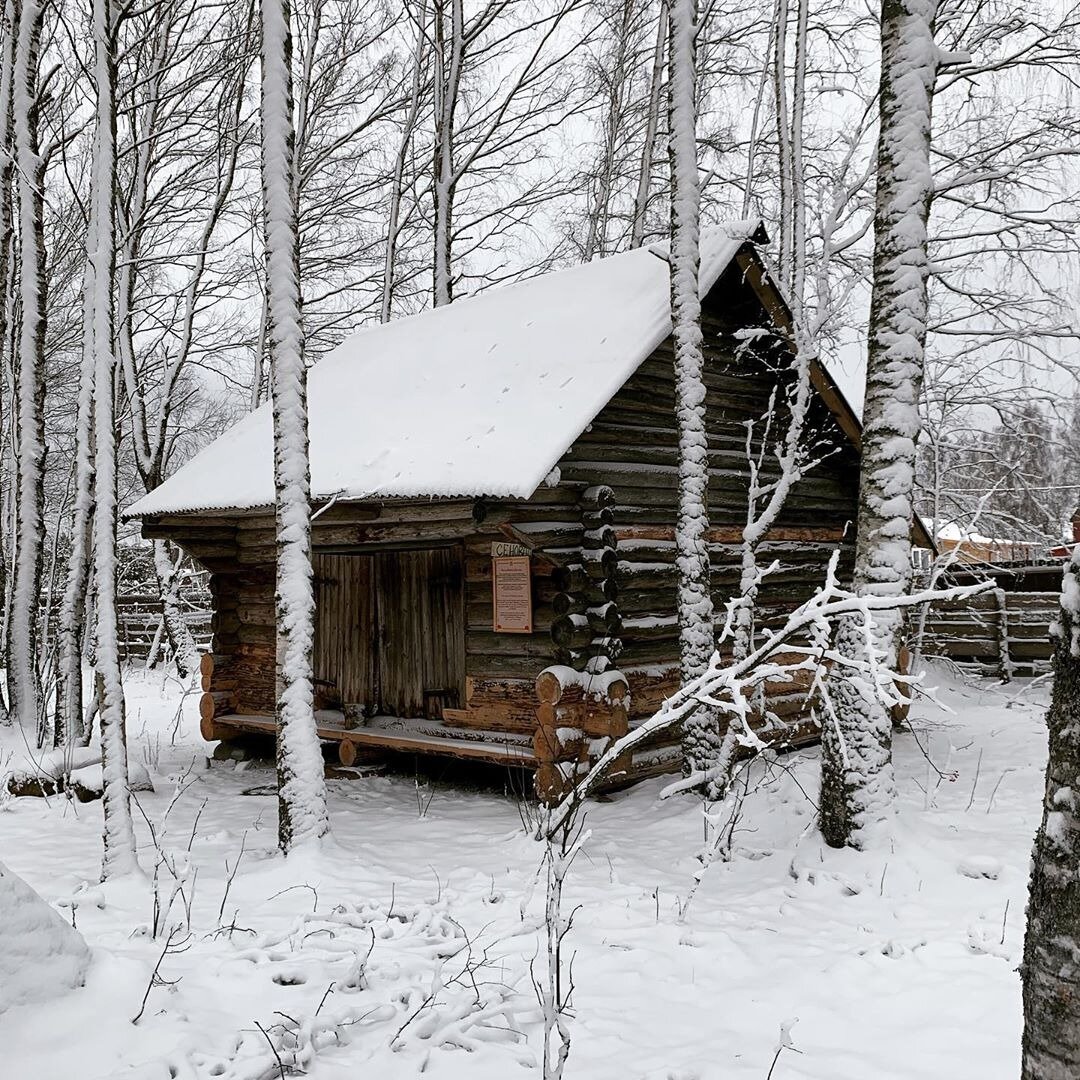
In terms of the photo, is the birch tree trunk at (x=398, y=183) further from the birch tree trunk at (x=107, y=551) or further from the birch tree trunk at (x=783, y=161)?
the birch tree trunk at (x=107, y=551)

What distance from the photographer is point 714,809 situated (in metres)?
6.76

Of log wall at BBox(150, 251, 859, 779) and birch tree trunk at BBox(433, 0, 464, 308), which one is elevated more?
birch tree trunk at BBox(433, 0, 464, 308)

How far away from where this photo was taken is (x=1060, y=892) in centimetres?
171

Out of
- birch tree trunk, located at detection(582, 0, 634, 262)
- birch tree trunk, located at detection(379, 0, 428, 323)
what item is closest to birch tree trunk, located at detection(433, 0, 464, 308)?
birch tree trunk, located at detection(379, 0, 428, 323)

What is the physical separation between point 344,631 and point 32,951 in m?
6.53

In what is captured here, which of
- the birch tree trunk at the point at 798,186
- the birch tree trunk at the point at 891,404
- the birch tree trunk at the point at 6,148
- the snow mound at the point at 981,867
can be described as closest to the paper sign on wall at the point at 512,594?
the birch tree trunk at the point at 891,404

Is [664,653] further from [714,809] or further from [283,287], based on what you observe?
[283,287]

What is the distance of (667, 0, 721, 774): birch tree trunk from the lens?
692 cm

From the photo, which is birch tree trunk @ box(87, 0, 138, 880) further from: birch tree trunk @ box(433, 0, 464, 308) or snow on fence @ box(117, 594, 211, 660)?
snow on fence @ box(117, 594, 211, 660)

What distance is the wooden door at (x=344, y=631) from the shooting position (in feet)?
30.8

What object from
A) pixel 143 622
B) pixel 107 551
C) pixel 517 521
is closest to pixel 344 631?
pixel 517 521

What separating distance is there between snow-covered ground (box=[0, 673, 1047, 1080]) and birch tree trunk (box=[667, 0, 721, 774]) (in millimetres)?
1554

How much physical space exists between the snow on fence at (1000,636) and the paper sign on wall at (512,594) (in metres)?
9.35

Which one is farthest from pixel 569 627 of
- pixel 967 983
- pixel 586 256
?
pixel 586 256
